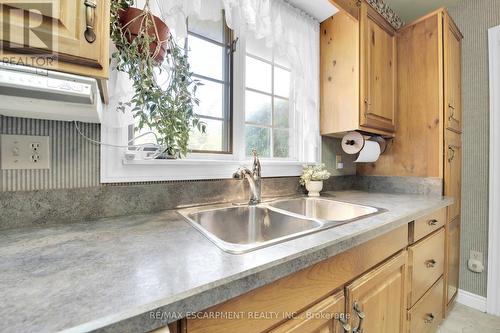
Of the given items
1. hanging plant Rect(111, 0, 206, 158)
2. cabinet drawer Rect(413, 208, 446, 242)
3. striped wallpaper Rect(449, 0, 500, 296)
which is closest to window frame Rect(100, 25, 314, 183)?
hanging plant Rect(111, 0, 206, 158)

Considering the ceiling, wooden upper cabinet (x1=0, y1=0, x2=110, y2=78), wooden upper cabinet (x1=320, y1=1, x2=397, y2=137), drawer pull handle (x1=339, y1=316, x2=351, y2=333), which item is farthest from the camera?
the ceiling

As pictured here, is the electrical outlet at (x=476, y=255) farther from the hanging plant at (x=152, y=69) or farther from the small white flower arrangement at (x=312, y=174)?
the hanging plant at (x=152, y=69)

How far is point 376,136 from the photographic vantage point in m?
1.76

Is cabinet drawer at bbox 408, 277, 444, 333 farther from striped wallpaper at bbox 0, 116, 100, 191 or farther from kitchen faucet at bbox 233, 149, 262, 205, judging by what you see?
striped wallpaper at bbox 0, 116, 100, 191

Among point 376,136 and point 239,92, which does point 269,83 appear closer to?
point 239,92

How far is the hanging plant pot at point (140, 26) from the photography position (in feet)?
2.57

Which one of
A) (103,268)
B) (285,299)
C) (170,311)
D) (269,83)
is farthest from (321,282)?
(269,83)

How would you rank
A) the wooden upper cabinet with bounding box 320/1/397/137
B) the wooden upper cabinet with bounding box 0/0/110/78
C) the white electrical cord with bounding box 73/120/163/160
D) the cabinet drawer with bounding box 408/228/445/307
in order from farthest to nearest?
the wooden upper cabinet with bounding box 320/1/397/137 → the cabinet drawer with bounding box 408/228/445/307 → the white electrical cord with bounding box 73/120/163/160 → the wooden upper cabinet with bounding box 0/0/110/78

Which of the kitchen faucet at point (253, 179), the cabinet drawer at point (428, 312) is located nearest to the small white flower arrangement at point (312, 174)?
the kitchen faucet at point (253, 179)

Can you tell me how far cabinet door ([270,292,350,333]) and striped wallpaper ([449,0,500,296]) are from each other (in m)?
1.82

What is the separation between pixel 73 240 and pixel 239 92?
3.51 feet

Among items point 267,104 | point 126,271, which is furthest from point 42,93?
point 267,104

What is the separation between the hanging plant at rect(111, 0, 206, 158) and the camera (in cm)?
78

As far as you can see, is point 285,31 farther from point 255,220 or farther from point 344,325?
point 344,325
